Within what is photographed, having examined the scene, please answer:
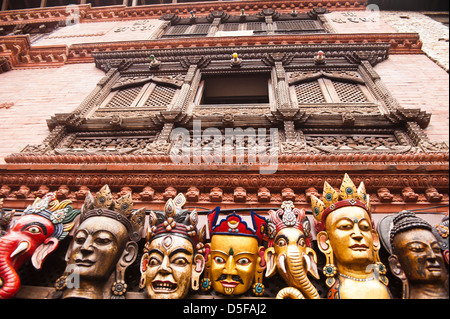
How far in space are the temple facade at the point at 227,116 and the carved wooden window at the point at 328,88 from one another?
47 millimetres

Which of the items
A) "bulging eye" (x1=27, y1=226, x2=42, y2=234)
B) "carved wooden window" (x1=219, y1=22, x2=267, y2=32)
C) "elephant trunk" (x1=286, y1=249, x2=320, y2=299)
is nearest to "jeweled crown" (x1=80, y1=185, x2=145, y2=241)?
"bulging eye" (x1=27, y1=226, x2=42, y2=234)

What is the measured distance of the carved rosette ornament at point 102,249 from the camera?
3.05 m

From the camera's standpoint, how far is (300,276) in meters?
2.93

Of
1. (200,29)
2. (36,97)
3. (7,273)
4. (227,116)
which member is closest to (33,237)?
(7,273)

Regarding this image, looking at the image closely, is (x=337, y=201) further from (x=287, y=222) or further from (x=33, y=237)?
(x=33, y=237)

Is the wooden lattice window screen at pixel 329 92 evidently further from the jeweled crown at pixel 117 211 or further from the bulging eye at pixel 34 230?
the bulging eye at pixel 34 230

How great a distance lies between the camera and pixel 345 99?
6938 mm

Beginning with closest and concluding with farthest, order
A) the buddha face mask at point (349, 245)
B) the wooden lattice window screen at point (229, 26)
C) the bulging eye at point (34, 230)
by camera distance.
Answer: the buddha face mask at point (349, 245) → the bulging eye at point (34, 230) → the wooden lattice window screen at point (229, 26)

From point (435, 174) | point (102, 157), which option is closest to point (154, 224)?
point (102, 157)

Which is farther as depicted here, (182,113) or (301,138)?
(182,113)

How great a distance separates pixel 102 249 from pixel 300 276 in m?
2.13

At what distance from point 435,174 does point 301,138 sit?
2.28 m

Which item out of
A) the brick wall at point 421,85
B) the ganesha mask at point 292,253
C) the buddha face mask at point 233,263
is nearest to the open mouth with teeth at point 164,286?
the buddha face mask at point 233,263
